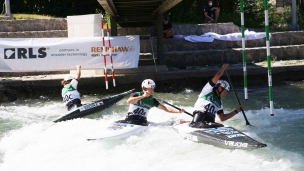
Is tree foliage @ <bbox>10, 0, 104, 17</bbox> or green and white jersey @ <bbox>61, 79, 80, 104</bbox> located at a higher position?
tree foliage @ <bbox>10, 0, 104, 17</bbox>

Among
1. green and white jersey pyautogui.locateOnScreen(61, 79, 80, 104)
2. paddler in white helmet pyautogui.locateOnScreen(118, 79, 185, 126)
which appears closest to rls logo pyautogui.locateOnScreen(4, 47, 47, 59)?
green and white jersey pyautogui.locateOnScreen(61, 79, 80, 104)

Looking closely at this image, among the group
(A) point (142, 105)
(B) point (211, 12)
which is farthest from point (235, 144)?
(B) point (211, 12)

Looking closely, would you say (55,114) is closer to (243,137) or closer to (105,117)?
(105,117)

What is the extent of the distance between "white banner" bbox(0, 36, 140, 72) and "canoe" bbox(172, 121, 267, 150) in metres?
6.41

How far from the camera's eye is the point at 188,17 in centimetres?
2444

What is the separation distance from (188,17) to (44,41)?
9.74m

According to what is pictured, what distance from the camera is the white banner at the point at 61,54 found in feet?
52.8

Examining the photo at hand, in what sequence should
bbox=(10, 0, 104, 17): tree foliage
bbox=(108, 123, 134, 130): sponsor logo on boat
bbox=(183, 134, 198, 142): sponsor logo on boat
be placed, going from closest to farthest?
bbox=(183, 134, 198, 142): sponsor logo on boat < bbox=(108, 123, 134, 130): sponsor logo on boat < bbox=(10, 0, 104, 17): tree foliage

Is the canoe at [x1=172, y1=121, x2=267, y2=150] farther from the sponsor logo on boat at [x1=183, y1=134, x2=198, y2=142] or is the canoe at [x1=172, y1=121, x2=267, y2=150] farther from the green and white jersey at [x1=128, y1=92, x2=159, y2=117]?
the green and white jersey at [x1=128, y1=92, x2=159, y2=117]

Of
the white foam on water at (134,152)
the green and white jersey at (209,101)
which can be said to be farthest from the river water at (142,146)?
the green and white jersey at (209,101)

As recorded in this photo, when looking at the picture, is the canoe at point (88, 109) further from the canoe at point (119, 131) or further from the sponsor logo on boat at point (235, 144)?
the sponsor logo on boat at point (235, 144)

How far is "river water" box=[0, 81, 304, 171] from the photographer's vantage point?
28.7ft

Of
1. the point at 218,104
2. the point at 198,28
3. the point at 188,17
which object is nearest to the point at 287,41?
the point at 198,28

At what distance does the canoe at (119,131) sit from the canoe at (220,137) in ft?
2.71
